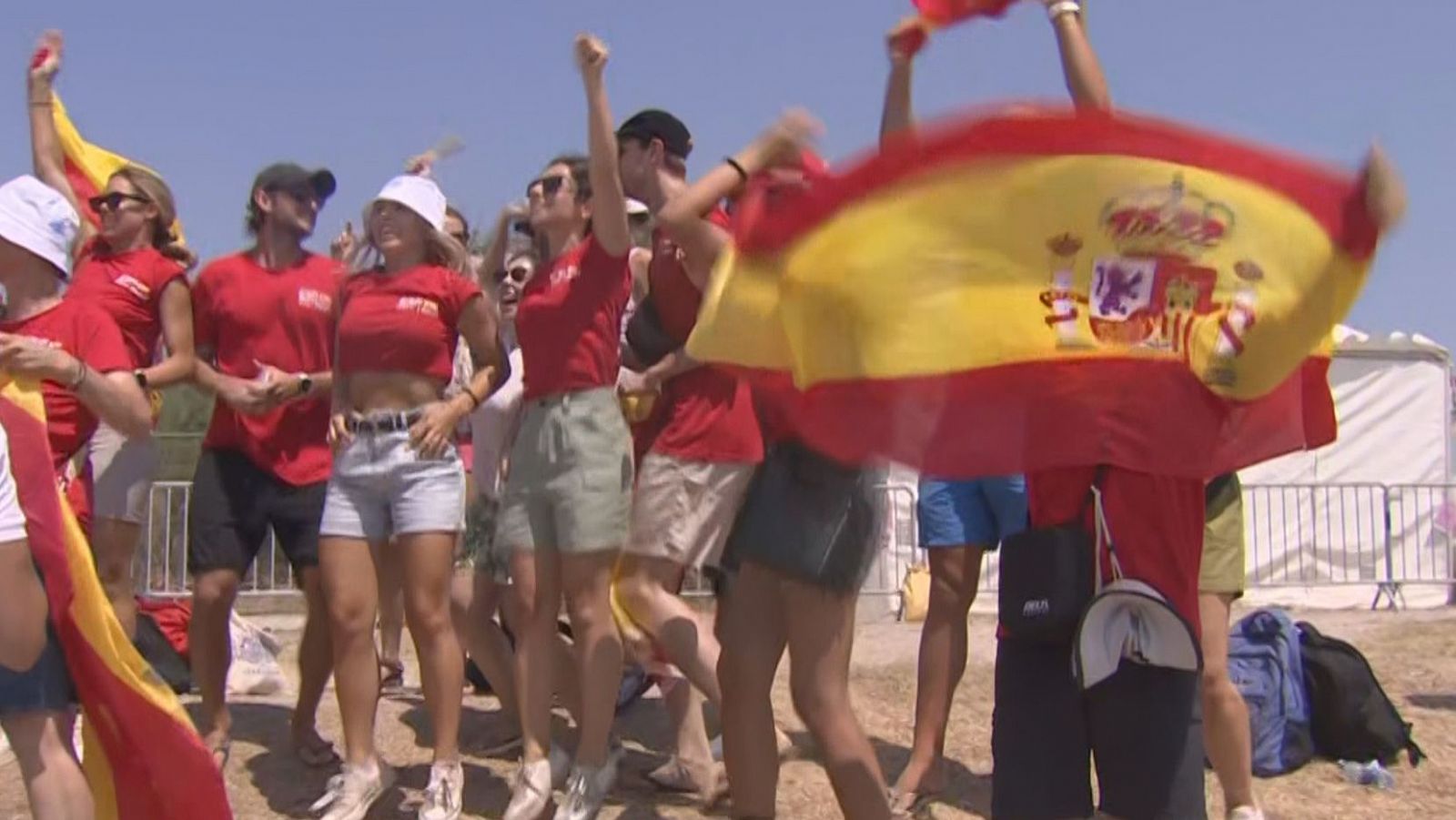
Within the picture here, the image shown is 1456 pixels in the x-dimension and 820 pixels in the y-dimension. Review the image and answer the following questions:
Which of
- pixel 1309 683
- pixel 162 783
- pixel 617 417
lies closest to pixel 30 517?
pixel 162 783

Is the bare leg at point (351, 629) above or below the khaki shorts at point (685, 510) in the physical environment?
below

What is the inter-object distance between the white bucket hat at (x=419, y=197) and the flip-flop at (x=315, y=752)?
188cm

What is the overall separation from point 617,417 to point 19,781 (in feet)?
8.39

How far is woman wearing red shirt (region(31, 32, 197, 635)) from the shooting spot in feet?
17.5

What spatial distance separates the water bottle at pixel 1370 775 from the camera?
6395mm

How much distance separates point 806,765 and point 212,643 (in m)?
2.18

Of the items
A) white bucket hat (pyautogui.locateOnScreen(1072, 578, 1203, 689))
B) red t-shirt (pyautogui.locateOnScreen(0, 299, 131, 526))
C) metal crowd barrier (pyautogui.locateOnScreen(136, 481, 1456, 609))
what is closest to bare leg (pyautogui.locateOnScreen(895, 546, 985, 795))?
white bucket hat (pyautogui.locateOnScreen(1072, 578, 1203, 689))

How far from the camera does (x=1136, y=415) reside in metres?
3.43

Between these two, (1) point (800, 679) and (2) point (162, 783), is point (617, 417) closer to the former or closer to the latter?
(1) point (800, 679)

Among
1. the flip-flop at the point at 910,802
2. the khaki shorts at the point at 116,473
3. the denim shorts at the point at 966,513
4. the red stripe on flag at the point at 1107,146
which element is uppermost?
the red stripe on flag at the point at 1107,146

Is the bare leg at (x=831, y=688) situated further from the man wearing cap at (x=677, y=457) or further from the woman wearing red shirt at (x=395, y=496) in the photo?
the woman wearing red shirt at (x=395, y=496)

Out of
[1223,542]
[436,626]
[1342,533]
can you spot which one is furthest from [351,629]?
[1342,533]

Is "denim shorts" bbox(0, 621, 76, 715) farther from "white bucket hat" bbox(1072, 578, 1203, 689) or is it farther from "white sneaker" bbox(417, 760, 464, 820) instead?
"white bucket hat" bbox(1072, 578, 1203, 689)

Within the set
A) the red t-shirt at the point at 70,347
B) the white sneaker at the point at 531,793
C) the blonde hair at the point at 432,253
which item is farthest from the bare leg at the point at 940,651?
the red t-shirt at the point at 70,347
